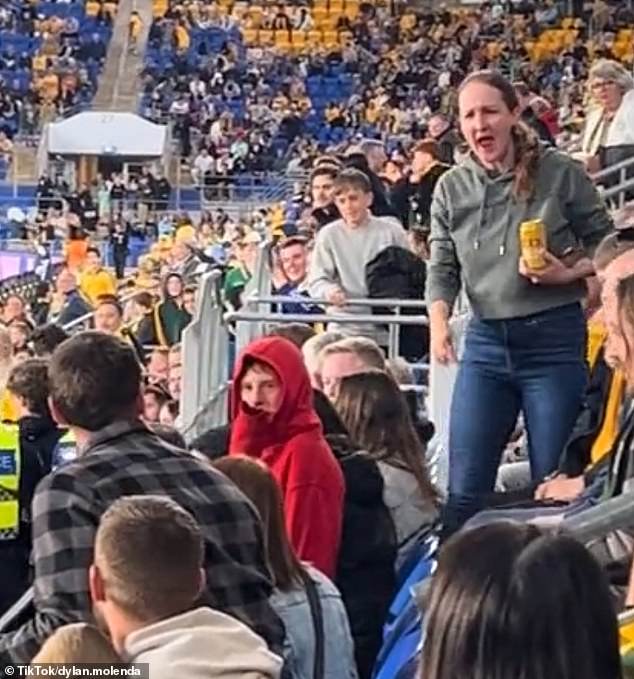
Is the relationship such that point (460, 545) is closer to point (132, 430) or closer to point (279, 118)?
point (132, 430)

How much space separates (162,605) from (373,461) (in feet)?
5.04

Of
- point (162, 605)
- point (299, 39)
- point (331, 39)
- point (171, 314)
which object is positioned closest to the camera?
point (162, 605)

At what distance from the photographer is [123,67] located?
104 ft

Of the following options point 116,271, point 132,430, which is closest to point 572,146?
point 132,430

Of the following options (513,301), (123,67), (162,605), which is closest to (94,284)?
(513,301)

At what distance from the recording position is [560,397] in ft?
14.5

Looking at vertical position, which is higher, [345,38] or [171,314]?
[345,38]

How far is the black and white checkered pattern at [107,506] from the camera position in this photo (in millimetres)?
3041

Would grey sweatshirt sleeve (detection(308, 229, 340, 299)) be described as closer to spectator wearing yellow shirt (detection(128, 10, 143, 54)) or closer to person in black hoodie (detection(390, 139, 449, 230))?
person in black hoodie (detection(390, 139, 449, 230))

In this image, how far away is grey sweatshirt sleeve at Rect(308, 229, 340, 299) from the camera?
277 inches

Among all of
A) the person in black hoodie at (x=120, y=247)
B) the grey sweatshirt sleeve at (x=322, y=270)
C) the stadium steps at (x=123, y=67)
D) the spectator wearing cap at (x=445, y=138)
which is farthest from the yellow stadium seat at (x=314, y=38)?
the grey sweatshirt sleeve at (x=322, y=270)

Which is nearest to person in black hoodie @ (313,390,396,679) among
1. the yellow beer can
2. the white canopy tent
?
the yellow beer can

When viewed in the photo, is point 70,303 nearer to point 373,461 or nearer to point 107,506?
point 373,461

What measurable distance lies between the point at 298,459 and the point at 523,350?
77 cm
